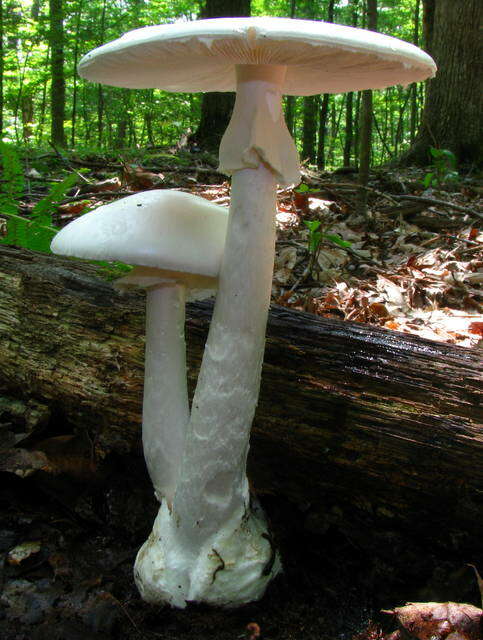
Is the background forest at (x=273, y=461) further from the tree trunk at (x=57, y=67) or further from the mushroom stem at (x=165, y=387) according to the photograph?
the tree trunk at (x=57, y=67)

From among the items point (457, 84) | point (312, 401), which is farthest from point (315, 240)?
point (457, 84)

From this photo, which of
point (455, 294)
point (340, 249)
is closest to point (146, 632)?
point (455, 294)

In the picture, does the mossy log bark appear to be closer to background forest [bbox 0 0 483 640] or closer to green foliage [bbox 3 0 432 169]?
background forest [bbox 0 0 483 640]

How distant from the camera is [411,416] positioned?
6.56ft

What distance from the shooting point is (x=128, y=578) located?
6.68ft

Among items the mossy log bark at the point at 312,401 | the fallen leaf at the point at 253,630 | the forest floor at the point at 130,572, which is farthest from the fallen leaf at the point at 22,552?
the fallen leaf at the point at 253,630

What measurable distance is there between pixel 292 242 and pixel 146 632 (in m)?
3.13

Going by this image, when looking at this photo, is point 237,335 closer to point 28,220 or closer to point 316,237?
point 28,220

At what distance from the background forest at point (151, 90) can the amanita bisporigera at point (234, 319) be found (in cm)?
316

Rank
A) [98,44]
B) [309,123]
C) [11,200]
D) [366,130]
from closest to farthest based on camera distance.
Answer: [11,200]
[366,130]
[98,44]
[309,123]

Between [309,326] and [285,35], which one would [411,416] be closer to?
[309,326]

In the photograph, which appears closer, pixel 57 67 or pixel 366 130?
pixel 366 130

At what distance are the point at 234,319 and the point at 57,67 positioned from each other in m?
14.4

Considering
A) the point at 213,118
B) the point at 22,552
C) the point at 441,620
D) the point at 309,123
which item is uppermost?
the point at 309,123
